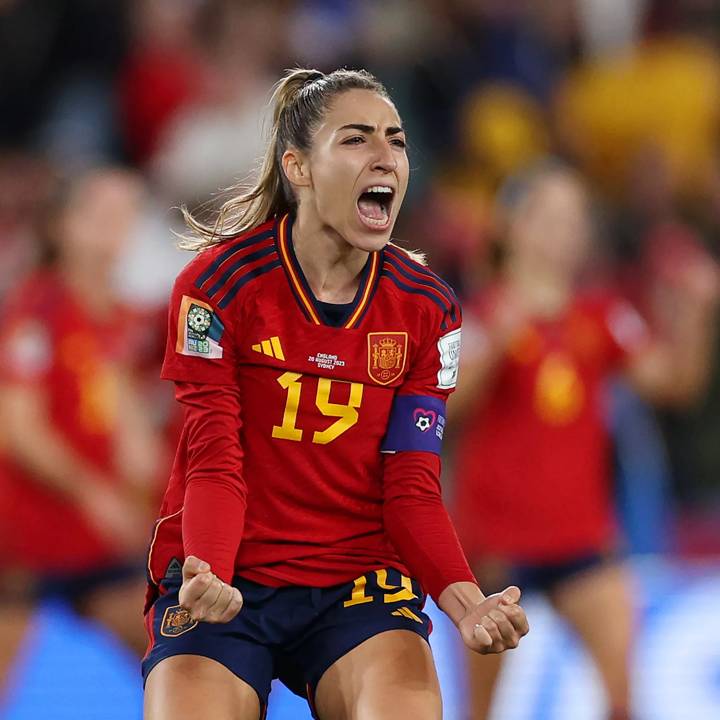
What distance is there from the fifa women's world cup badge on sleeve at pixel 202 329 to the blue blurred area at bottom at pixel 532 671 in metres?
2.35

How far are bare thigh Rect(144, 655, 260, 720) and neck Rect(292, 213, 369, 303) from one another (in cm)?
77

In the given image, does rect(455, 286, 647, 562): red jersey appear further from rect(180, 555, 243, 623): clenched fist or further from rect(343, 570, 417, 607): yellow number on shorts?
rect(180, 555, 243, 623): clenched fist

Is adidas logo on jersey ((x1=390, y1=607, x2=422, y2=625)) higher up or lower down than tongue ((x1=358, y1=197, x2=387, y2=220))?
lower down

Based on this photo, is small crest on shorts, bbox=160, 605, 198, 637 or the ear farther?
the ear

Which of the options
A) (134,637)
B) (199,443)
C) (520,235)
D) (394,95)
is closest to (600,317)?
(520,235)

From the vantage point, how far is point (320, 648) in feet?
9.53

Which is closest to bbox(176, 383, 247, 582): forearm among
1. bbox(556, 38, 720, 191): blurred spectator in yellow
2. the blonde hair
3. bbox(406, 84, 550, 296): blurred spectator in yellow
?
the blonde hair

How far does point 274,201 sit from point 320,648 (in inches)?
36.6

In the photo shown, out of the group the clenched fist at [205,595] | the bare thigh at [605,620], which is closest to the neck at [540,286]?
the bare thigh at [605,620]

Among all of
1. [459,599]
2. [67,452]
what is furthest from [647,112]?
[459,599]

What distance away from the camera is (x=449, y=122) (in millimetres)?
8180

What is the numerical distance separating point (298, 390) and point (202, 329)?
0.72 feet

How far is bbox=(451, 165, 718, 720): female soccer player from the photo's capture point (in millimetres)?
4879

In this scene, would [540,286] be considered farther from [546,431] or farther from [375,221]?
[375,221]
